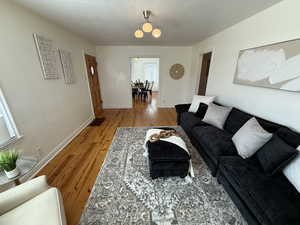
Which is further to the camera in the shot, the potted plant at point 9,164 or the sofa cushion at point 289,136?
the sofa cushion at point 289,136

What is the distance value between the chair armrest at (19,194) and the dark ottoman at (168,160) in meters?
1.13

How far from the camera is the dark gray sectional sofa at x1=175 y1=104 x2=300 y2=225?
988 mm

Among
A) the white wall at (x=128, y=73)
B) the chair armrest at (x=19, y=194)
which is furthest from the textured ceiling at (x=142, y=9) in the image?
the chair armrest at (x=19, y=194)

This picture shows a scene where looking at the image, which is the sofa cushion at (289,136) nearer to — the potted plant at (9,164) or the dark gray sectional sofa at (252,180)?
the dark gray sectional sofa at (252,180)

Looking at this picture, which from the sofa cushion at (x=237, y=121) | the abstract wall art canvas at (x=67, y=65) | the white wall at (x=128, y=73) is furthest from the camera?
the white wall at (x=128, y=73)

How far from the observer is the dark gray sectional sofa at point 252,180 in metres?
0.99

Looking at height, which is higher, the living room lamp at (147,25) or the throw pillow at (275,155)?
the living room lamp at (147,25)

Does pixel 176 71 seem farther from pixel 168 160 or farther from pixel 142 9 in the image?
pixel 168 160

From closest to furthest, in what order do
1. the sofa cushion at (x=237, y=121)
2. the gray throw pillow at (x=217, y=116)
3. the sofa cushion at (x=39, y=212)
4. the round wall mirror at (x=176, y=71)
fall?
1. the sofa cushion at (x=39, y=212)
2. the sofa cushion at (x=237, y=121)
3. the gray throw pillow at (x=217, y=116)
4. the round wall mirror at (x=176, y=71)

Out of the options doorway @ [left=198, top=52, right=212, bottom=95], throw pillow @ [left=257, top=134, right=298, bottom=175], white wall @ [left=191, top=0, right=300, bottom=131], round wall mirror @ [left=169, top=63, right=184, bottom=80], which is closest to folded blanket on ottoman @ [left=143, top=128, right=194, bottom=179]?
throw pillow @ [left=257, top=134, right=298, bottom=175]

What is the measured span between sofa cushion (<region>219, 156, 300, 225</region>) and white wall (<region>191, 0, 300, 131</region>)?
81 cm

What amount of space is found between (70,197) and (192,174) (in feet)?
5.49

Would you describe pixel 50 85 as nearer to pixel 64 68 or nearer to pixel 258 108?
pixel 64 68

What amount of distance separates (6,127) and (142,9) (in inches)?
101
